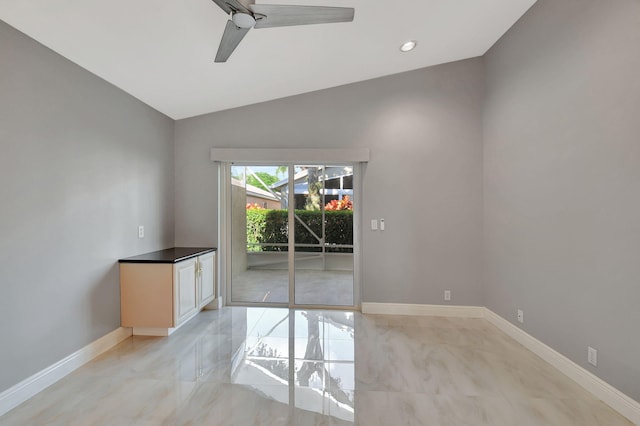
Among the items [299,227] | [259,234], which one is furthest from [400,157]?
[259,234]

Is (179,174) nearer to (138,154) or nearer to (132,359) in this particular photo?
(138,154)

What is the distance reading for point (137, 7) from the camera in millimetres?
1935

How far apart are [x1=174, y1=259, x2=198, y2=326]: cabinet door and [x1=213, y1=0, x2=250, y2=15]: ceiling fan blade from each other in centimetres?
238

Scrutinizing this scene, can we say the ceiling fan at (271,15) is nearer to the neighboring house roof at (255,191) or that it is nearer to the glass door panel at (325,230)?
the glass door panel at (325,230)

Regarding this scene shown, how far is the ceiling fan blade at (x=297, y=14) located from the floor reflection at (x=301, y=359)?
99.3 inches

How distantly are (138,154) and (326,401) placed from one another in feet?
10.3

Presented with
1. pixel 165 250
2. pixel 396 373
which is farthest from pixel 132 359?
pixel 396 373

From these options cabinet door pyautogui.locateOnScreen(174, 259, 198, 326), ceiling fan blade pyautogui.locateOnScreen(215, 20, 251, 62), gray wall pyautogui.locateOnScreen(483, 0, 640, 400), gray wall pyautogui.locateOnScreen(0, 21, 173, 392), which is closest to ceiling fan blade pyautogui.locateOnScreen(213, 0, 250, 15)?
ceiling fan blade pyautogui.locateOnScreen(215, 20, 251, 62)

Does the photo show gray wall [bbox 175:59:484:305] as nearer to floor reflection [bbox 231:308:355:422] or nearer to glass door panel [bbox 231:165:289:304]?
glass door panel [bbox 231:165:289:304]

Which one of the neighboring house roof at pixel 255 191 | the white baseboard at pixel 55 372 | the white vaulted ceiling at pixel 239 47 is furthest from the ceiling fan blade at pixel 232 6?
the white baseboard at pixel 55 372

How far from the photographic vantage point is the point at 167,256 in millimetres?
3174

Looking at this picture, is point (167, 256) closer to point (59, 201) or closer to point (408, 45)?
point (59, 201)

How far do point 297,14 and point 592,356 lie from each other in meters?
3.17

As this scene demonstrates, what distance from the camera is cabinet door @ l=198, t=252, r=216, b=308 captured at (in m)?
3.53
